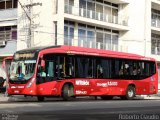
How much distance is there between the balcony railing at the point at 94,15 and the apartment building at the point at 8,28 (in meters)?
6.08

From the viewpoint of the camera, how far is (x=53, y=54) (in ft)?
90.0

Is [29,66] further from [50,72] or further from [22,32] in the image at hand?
[22,32]

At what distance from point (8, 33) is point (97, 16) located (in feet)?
32.5

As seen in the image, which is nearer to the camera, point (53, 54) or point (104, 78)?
point (53, 54)

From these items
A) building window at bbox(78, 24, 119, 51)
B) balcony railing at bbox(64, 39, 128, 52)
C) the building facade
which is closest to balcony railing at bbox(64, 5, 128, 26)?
the building facade

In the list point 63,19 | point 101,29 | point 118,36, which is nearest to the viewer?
point 63,19

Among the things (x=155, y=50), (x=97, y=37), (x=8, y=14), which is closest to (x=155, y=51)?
(x=155, y=50)

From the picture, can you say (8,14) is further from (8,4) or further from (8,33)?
(8,33)

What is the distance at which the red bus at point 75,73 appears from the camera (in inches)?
1062

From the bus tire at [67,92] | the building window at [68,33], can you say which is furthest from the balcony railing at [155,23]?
the bus tire at [67,92]

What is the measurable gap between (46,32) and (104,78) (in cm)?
1476

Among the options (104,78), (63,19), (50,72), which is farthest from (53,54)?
(63,19)

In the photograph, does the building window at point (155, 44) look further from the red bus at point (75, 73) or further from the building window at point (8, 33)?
the red bus at point (75, 73)

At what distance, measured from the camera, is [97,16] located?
49906 millimetres
